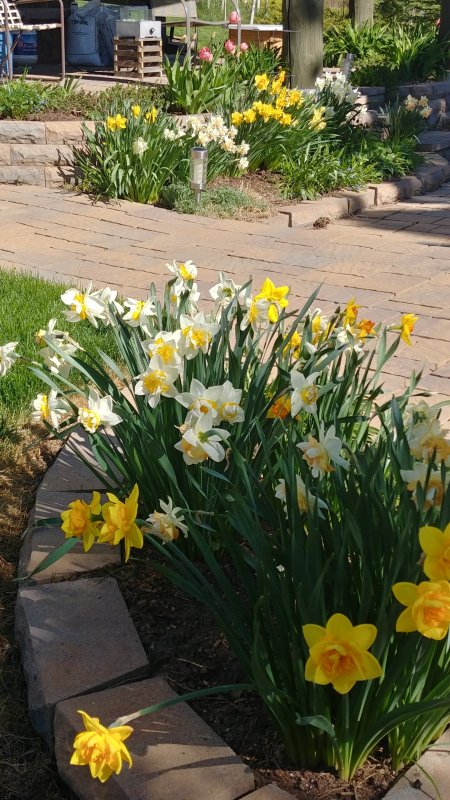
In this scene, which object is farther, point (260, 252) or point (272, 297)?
point (260, 252)

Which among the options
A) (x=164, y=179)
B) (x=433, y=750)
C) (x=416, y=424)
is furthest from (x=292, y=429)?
(x=164, y=179)

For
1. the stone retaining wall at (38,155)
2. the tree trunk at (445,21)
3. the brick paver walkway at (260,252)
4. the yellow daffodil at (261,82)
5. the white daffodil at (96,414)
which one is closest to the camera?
the white daffodil at (96,414)

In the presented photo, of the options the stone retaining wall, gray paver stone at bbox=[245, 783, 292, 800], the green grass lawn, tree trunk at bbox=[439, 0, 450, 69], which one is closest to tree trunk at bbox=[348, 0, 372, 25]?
tree trunk at bbox=[439, 0, 450, 69]

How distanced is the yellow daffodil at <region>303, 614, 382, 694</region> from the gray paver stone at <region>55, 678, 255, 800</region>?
513 millimetres

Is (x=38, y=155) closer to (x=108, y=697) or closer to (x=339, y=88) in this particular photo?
(x=339, y=88)

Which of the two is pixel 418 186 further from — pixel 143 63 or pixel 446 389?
pixel 446 389

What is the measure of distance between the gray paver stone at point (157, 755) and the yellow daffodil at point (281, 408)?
70 cm

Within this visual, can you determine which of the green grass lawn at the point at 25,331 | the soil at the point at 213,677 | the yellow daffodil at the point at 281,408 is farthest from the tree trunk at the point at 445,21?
the soil at the point at 213,677

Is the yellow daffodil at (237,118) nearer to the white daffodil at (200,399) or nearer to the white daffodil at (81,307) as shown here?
the white daffodil at (81,307)

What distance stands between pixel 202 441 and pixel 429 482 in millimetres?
496

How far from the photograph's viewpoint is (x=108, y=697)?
2.02 metres

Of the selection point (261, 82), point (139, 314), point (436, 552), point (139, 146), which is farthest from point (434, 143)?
point (436, 552)

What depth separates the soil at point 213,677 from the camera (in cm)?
187

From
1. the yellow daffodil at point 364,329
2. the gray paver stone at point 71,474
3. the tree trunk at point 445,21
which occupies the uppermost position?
the tree trunk at point 445,21
